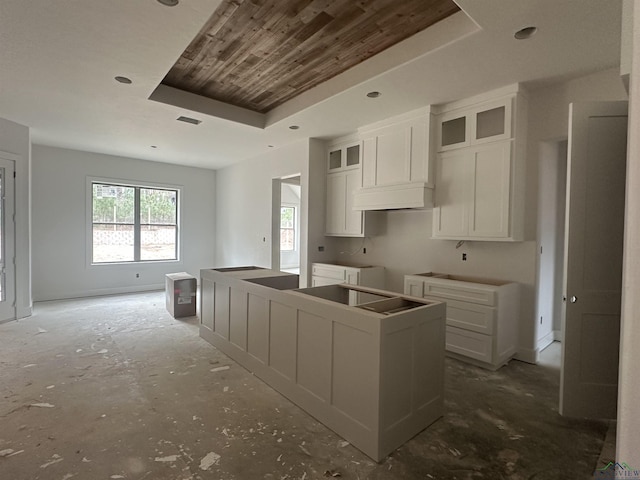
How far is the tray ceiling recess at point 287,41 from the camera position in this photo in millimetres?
2527

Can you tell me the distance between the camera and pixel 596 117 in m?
2.29

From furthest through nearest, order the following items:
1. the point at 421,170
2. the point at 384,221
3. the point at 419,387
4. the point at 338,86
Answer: the point at 384,221
the point at 421,170
the point at 338,86
the point at 419,387

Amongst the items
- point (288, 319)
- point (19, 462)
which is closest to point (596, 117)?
point (288, 319)

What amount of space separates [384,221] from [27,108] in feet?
16.4

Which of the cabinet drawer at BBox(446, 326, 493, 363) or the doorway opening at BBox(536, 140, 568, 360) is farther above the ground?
the doorway opening at BBox(536, 140, 568, 360)

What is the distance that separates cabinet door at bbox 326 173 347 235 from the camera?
520cm

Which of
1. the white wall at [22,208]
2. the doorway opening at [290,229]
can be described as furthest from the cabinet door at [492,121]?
the doorway opening at [290,229]

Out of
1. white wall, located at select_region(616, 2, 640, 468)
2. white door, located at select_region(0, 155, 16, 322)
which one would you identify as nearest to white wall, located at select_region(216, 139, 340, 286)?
white door, located at select_region(0, 155, 16, 322)

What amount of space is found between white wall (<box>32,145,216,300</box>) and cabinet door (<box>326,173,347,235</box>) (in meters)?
4.19

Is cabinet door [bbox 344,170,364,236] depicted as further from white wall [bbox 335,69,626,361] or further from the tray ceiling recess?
the tray ceiling recess

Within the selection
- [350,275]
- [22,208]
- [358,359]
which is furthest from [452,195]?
[22,208]

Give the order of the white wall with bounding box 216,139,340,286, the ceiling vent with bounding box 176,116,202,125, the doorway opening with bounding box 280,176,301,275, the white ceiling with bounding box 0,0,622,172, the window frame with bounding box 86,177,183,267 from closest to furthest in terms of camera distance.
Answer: the white ceiling with bounding box 0,0,622,172, the ceiling vent with bounding box 176,116,202,125, the white wall with bounding box 216,139,340,286, the window frame with bounding box 86,177,183,267, the doorway opening with bounding box 280,176,301,275

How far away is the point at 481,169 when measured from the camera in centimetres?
352

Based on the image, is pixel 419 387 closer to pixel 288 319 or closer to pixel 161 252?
pixel 288 319
